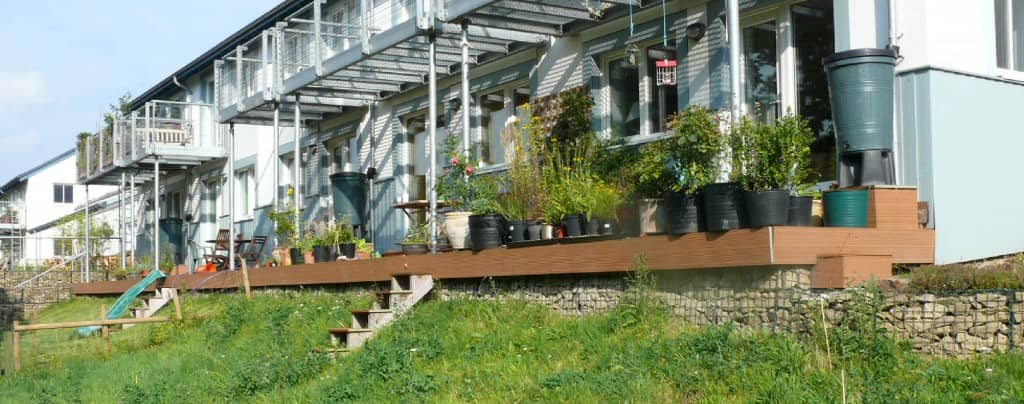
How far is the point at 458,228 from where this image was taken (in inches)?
489

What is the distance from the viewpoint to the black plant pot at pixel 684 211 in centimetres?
903

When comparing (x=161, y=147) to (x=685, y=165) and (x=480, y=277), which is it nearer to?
(x=480, y=277)

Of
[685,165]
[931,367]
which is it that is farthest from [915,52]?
[931,367]

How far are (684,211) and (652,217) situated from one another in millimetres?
973

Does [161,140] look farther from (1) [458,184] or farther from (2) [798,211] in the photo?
(2) [798,211]

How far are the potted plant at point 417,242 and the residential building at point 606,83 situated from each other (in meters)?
1.41

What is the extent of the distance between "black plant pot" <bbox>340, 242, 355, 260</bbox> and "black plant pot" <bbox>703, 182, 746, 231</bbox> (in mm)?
8332

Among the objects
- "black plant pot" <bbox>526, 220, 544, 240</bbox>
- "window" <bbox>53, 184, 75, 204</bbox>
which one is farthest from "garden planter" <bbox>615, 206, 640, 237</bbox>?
"window" <bbox>53, 184, 75, 204</bbox>

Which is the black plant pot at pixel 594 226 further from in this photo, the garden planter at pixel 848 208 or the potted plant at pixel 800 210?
the garden planter at pixel 848 208

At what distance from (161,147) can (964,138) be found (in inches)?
808

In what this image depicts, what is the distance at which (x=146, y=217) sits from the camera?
33188 mm

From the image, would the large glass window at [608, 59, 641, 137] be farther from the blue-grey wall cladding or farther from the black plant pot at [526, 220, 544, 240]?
the blue-grey wall cladding

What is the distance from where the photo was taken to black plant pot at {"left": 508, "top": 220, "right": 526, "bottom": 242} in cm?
1158

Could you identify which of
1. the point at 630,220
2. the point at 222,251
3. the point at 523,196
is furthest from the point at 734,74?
the point at 222,251
